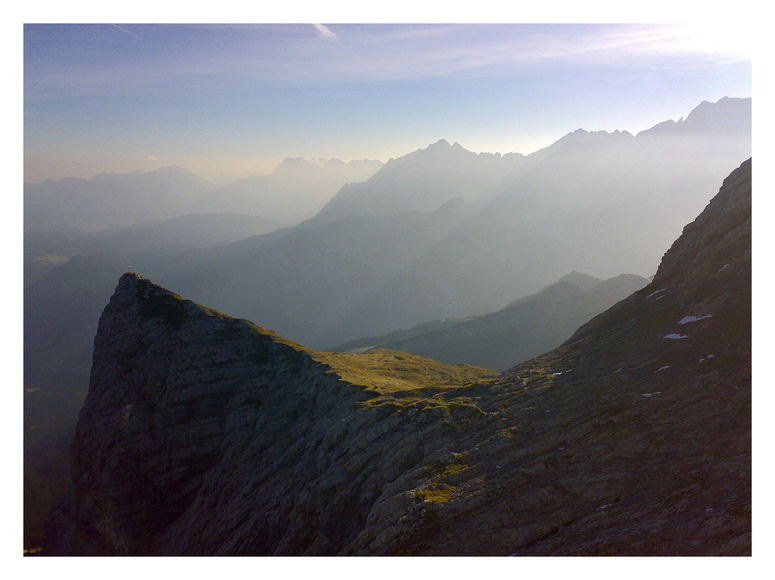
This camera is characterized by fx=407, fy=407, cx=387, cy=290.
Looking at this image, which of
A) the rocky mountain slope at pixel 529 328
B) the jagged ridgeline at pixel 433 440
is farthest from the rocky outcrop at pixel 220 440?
the rocky mountain slope at pixel 529 328

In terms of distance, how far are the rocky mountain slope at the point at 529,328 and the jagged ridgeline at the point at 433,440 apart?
111 m

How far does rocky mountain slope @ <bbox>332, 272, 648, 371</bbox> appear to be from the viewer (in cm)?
16200

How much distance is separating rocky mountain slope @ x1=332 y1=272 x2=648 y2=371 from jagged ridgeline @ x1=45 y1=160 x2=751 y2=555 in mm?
111323

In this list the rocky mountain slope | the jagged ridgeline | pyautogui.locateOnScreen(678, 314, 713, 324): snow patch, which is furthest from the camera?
the rocky mountain slope

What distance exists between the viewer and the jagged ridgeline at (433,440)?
22359 millimetres

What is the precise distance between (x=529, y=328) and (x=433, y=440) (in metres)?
151

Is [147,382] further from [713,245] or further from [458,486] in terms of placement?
[713,245]

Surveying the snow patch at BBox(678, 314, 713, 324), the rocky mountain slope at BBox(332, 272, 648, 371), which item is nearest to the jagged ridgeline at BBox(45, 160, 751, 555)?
the snow patch at BBox(678, 314, 713, 324)

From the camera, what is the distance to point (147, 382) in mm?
52250

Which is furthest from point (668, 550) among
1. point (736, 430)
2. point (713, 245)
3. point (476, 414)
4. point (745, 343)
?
point (713, 245)

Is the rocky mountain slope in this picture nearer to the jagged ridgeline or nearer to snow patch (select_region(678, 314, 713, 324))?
the jagged ridgeline

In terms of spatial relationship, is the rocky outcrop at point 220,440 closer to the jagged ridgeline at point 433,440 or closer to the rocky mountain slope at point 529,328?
the jagged ridgeline at point 433,440

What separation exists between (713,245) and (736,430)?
2070 centimetres

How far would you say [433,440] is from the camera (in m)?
34.2
